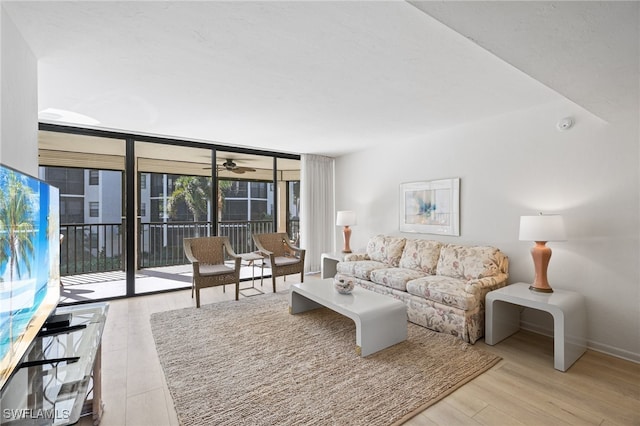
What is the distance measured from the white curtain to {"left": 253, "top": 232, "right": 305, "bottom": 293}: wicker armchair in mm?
777

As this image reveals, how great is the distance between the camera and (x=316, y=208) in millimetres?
5836

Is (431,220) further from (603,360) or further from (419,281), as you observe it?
(603,360)

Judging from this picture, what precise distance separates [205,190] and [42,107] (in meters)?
2.38

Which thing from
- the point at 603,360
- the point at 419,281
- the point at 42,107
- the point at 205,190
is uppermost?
the point at 42,107

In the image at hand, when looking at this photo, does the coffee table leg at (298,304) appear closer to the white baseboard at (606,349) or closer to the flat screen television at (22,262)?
the flat screen television at (22,262)

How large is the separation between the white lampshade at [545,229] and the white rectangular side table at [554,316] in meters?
0.51

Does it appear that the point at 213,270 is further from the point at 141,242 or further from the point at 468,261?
the point at 468,261

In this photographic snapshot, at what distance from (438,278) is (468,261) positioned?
0.39 metres

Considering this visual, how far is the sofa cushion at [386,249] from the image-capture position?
4.20m

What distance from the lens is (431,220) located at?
13.5 feet

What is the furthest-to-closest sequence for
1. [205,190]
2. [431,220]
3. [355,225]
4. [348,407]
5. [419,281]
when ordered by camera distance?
[355,225], [205,190], [431,220], [419,281], [348,407]

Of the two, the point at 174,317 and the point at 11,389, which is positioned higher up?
the point at 11,389

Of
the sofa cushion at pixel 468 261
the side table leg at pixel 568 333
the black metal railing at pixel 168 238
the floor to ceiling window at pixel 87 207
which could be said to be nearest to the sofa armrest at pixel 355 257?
the sofa cushion at pixel 468 261

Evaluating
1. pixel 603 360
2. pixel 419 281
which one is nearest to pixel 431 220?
pixel 419 281
